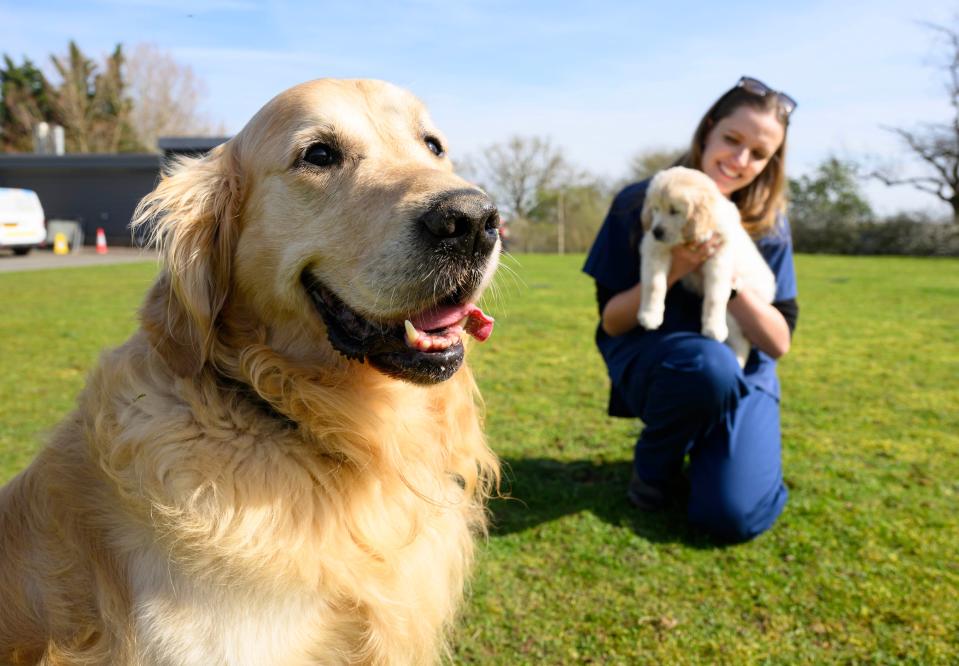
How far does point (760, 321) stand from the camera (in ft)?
12.1

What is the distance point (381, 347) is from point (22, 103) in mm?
52009

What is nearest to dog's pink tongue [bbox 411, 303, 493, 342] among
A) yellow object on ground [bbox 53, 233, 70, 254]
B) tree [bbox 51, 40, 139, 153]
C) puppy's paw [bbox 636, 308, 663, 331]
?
puppy's paw [bbox 636, 308, 663, 331]

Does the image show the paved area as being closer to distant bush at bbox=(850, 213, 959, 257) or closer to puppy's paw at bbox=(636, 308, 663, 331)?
puppy's paw at bbox=(636, 308, 663, 331)

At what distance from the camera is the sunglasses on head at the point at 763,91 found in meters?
3.76

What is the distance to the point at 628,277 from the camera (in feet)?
13.2

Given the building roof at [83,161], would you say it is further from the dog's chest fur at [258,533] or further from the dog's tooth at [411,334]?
the dog's tooth at [411,334]

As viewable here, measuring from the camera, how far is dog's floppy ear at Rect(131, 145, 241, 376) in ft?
6.77

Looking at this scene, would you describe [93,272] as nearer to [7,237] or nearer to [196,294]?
[7,237]

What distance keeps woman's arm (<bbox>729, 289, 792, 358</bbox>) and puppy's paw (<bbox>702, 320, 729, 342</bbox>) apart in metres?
0.17

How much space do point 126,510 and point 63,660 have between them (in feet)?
1.28

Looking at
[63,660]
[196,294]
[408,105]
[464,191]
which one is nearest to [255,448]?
[196,294]

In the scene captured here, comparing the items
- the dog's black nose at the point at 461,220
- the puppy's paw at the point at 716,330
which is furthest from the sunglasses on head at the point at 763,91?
the dog's black nose at the point at 461,220

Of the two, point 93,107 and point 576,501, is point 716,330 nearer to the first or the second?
point 576,501

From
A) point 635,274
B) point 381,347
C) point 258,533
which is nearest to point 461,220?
point 381,347
